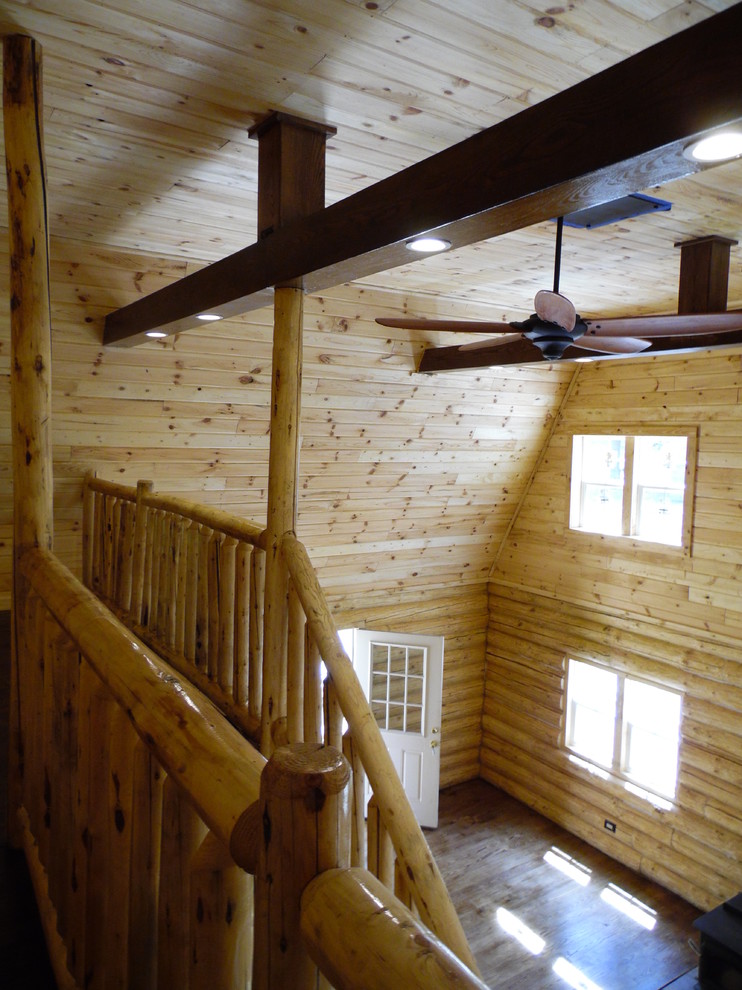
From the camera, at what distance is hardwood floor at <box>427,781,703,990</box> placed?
225 inches

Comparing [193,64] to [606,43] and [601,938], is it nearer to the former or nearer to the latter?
[606,43]

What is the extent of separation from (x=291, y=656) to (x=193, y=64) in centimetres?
211

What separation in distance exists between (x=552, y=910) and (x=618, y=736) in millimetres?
1654

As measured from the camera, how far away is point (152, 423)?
16.3 ft

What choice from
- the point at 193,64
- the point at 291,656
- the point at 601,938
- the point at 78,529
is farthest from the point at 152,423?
the point at 601,938

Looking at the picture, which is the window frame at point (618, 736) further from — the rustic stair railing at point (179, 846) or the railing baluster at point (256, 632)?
the rustic stair railing at point (179, 846)

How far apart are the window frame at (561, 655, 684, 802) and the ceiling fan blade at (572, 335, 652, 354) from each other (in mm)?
4248

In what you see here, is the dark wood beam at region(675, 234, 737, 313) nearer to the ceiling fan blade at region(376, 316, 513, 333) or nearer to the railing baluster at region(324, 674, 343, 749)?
the ceiling fan blade at region(376, 316, 513, 333)

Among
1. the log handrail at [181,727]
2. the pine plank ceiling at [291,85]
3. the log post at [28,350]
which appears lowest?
the log handrail at [181,727]

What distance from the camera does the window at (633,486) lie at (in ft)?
20.8

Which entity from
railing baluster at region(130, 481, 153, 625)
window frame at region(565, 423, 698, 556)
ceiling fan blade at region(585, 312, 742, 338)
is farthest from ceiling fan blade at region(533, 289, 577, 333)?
window frame at region(565, 423, 698, 556)

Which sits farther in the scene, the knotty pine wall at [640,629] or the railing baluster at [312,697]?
the knotty pine wall at [640,629]

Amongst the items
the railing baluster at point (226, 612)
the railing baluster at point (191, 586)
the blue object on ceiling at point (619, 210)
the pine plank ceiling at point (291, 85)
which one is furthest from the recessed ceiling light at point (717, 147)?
the railing baluster at point (191, 586)

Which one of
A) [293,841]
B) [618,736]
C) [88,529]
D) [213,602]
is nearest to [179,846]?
[293,841]
